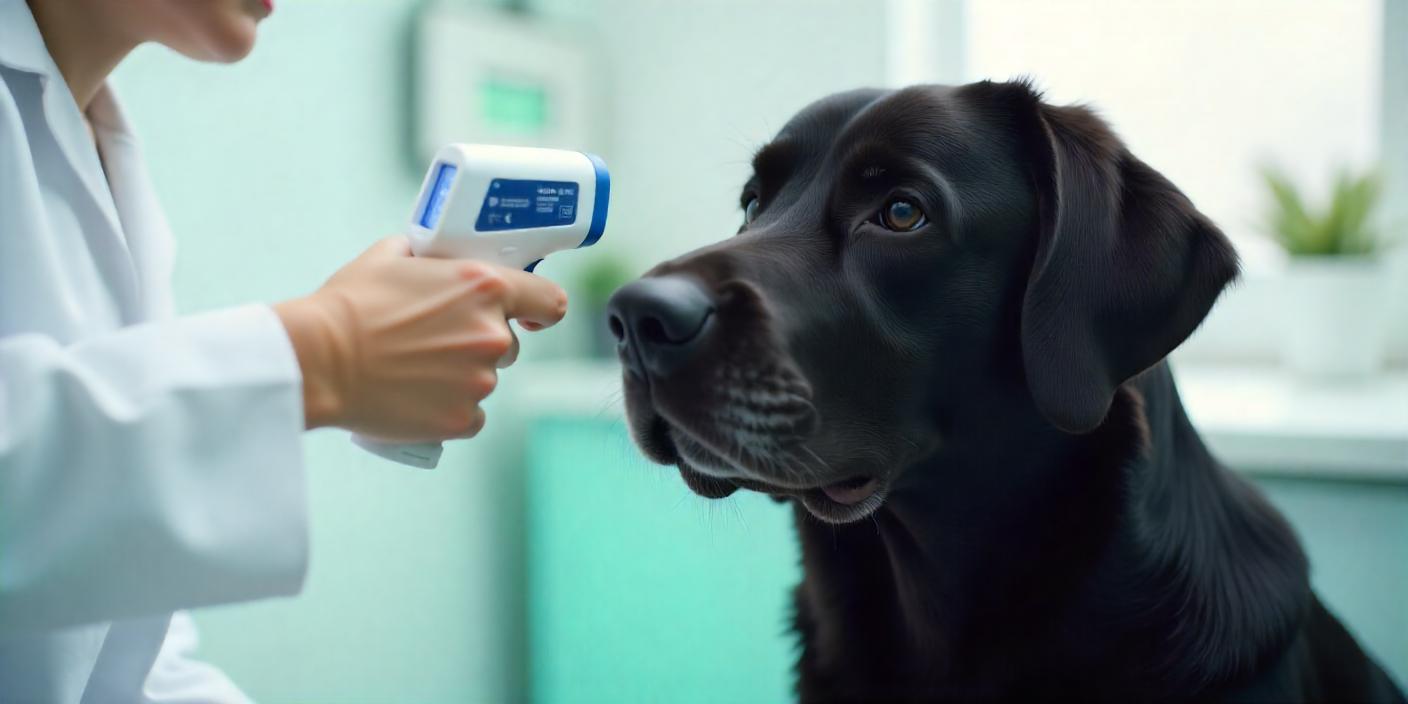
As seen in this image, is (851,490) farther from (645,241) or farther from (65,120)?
(645,241)

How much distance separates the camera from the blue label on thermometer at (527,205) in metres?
0.68

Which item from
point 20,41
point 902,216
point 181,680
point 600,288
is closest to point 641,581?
point 600,288

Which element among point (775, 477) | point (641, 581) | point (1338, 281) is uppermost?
point (775, 477)

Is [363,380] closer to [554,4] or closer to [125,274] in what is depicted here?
[125,274]

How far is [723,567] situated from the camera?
175 centimetres

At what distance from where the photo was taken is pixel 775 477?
808 millimetres

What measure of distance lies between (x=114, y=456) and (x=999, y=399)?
2.27 feet

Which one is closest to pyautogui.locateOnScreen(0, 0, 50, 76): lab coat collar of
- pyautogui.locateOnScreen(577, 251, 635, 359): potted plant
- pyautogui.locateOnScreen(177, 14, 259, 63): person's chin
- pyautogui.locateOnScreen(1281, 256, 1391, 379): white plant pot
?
pyautogui.locateOnScreen(177, 14, 259, 63): person's chin

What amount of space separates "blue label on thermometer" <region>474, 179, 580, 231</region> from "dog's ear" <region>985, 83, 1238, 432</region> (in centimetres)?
40

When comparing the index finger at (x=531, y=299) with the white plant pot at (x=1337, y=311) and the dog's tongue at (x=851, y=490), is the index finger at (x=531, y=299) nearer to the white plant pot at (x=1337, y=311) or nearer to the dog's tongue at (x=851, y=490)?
the dog's tongue at (x=851, y=490)

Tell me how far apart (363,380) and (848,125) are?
21.0 inches

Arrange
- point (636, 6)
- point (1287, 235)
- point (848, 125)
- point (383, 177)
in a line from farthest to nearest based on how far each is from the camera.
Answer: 1. point (636, 6)
2. point (383, 177)
3. point (1287, 235)
4. point (848, 125)

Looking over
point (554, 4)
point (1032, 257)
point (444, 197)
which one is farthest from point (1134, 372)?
point (554, 4)

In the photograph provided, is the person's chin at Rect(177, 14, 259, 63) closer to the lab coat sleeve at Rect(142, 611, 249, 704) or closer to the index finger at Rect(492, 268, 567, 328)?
the index finger at Rect(492, 268, 567, 328)
